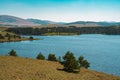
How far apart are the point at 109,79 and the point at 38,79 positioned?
1776 centimetres

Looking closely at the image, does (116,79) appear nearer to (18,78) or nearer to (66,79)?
(66,79)

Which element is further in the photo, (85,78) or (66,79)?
(85,78)

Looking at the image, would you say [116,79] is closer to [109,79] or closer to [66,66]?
[109,79]

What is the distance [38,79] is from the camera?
38.6 m

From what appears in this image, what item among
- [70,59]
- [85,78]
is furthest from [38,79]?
[70,59]

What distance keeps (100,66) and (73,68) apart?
38446 millimetres

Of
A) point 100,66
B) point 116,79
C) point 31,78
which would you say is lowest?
point 100,66

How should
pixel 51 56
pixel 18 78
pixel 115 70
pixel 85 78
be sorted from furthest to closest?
pixel 115 70
pixel 51 56
pixel 85 78
pixel 18 78

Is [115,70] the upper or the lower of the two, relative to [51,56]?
lower

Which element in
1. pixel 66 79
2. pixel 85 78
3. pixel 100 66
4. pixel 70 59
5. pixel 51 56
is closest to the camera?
pixel 66 79

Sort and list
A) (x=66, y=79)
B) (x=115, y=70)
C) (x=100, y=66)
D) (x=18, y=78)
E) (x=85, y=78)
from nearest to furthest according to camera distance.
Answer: (x=18, y=78)
(x=66, y=79)
(x=85, y=78)
(x=115, y=70)
(x=100, y=66)

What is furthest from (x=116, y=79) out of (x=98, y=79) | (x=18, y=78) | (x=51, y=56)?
(x=51, y=56)

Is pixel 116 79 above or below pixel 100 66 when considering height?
above

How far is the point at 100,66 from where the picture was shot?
3575 inches
